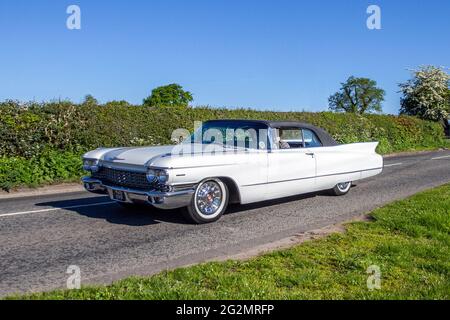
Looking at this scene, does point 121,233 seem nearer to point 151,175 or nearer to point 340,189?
point 151,175

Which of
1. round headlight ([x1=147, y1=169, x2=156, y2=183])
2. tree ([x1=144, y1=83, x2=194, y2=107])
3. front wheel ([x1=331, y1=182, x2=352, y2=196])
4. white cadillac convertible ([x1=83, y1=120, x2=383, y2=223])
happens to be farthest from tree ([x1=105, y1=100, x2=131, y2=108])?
tree ([x1=144, y1=83, x2=194, y2=107])

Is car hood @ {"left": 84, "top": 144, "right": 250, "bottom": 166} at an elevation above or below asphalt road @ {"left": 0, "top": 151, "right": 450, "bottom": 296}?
above

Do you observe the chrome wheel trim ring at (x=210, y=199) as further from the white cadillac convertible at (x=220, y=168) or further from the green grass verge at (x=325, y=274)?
the green grass verge at (x=325, y=274)

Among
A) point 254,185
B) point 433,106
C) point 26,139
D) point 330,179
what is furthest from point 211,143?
point 433,106

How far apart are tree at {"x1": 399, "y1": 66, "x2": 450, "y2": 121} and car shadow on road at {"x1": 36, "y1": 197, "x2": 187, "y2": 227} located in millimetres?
34306

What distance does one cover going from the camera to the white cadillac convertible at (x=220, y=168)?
5.95 meters

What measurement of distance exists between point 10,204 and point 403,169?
38.9ft

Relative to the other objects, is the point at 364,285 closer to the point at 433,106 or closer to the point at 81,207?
the point at 81,207

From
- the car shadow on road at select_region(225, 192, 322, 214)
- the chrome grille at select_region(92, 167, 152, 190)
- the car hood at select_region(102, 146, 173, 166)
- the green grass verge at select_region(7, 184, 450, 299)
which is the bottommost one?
the car shadow on road at select_region(225, 192, 322, 214)

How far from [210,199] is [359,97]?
97.4m

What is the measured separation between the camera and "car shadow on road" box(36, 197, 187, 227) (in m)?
6.69

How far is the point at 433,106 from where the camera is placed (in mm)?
36656

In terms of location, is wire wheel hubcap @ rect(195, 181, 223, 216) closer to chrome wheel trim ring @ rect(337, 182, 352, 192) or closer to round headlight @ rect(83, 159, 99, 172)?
round headlight @ rect(83, 159, 99, 172)

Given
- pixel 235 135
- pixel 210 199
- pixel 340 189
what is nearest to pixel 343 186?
pixel 340 189
